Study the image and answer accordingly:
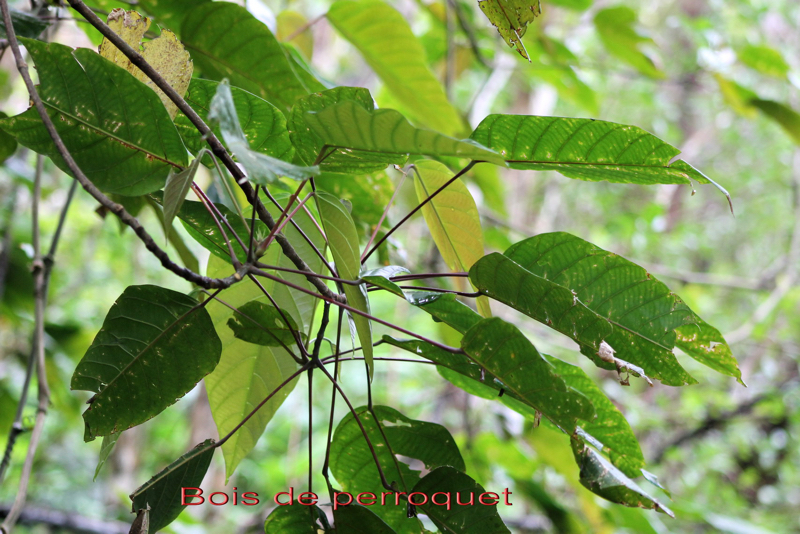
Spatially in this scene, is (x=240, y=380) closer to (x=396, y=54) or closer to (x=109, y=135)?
(x=109, y=135)

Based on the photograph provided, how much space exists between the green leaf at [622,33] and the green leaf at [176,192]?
1418mm

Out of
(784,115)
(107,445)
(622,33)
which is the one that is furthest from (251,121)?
(784,115)

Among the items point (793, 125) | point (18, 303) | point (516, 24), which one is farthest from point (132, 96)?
point (793, 125)

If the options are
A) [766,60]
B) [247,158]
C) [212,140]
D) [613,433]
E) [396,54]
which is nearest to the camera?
[247,158]

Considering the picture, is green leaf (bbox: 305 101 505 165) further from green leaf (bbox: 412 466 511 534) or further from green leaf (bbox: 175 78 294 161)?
green leaf (bbox: 412 466 511 534)

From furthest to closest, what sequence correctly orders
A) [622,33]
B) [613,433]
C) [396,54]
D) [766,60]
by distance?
[766,60] → [622,33] → [396,54] → [613,433]

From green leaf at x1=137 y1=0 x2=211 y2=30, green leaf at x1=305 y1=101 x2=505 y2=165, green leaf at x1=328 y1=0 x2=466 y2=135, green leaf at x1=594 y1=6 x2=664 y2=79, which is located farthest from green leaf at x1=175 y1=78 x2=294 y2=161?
green leaf at x1=594 y1=6 x2=664 y2=79

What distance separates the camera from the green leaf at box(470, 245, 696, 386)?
0.40 metres

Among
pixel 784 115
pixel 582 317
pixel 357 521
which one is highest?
pixel 784 115

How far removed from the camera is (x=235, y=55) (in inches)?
26.2

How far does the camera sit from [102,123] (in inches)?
17.2

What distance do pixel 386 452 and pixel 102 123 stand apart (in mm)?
370

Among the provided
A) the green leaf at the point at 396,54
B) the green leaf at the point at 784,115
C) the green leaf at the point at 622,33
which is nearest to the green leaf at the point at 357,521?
the green leaf at the point at 396,54

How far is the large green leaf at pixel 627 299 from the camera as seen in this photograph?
0.44 meters
